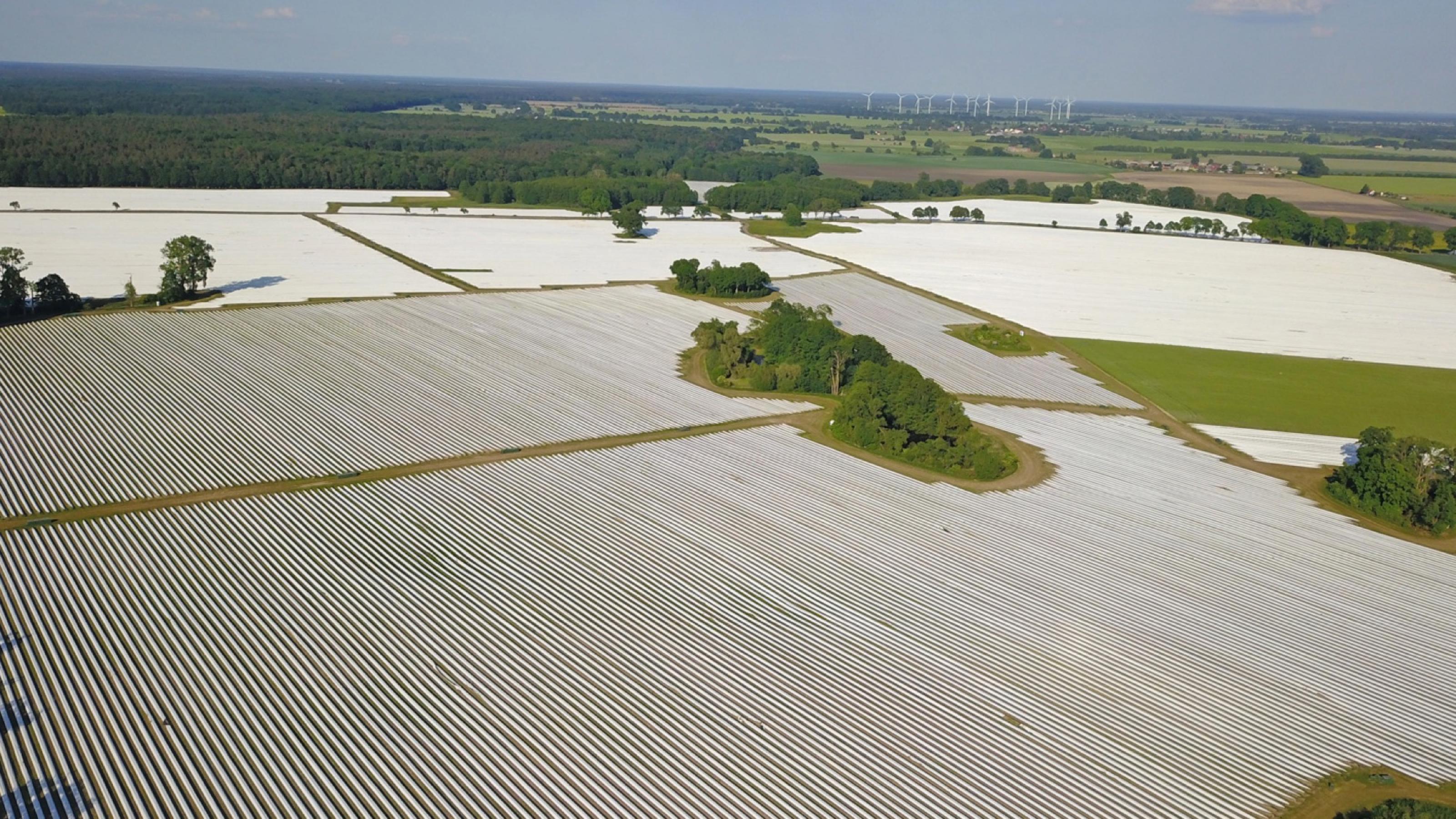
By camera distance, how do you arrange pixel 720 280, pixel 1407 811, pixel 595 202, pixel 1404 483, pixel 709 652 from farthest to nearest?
pixel 595 202, pixel 720 280, pixel 1404 483, pixel 709 652, pixel 1407 811

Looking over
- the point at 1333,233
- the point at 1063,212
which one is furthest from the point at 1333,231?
Answer: the point at 1063,212

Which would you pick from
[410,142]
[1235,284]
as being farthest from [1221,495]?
[410,142]

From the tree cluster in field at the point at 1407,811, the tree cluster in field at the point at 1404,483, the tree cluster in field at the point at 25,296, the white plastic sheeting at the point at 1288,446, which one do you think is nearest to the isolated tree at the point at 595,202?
the tree cluster in field at the point at 25,296

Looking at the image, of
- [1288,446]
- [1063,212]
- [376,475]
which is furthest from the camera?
[1063,212]

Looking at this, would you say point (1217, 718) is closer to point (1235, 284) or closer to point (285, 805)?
point (285, 805)

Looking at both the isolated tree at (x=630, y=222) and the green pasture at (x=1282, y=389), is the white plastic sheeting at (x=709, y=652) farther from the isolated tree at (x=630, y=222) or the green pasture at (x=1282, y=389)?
the isolated tree at (x=630, y=222)

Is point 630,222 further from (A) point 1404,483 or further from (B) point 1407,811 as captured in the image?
(B) point 1407,811
